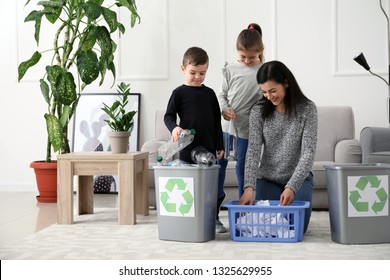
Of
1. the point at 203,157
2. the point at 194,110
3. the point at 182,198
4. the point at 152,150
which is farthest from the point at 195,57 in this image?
the point at 152,150

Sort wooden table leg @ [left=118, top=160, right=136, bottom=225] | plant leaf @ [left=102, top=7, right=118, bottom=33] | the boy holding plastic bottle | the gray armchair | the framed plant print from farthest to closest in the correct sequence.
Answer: the framed plant print, plant leaf @ [left=102, top=7, right=118, bottom=33], the gray armchair, wooden table leg @ [left=118, top=160, right=136, bottom=225], the boy holding plastic bottle

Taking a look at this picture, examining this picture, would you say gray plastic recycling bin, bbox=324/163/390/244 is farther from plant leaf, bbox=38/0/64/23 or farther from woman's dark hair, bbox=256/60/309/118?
plant leaf, bbox=38/0/64/23

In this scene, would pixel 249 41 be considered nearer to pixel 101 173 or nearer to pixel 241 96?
pixel 241 96

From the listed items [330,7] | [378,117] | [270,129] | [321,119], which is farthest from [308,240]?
[330,7]

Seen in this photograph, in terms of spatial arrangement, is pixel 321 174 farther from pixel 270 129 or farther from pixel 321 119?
pixel 270 129

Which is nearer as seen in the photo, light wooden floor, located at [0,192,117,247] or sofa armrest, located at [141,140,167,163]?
light wooden floor, located at [0,192,117,247]

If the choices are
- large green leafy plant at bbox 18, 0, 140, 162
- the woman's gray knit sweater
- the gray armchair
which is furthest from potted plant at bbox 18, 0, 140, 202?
the gray armchair

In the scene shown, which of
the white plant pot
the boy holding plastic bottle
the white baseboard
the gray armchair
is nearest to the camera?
the boy holding plastic bottle

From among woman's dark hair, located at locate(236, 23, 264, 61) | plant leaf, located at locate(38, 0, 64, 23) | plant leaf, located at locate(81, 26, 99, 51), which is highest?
plant leaf, located at locate(38, 0, 64, 23)

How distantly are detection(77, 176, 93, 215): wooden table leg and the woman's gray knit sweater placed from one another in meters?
1.40

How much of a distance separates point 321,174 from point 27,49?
2946 mm

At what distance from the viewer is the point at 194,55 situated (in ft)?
9.55

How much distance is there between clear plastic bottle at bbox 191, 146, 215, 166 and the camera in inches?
112

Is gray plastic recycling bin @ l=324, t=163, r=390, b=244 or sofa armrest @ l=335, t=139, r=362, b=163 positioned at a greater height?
sofa armrest @ l=335, t=139, r=362, b=163
